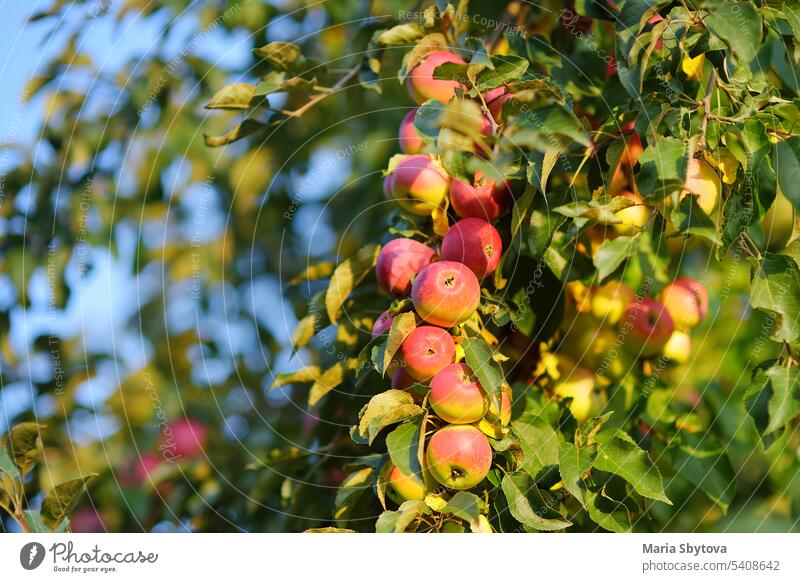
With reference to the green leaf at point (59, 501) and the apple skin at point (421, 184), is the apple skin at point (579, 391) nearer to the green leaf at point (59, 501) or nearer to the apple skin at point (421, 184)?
the apple skin at point (421, 184)

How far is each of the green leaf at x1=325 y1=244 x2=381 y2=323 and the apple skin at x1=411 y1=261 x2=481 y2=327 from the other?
6.2 inches

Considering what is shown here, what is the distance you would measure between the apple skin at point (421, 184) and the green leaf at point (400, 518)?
11.9 inches

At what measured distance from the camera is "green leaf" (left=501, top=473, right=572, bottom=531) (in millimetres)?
655

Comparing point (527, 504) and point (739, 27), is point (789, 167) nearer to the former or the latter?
point (739, 27)

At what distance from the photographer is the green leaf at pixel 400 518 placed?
64cm

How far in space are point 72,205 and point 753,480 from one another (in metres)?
1.37

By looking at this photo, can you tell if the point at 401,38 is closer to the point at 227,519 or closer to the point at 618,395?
the point at 618,395

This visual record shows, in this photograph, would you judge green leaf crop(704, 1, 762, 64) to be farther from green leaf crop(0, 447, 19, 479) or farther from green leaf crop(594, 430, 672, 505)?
green leaf crop(0, 447, 19, 479)

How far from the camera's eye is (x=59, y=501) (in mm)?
791

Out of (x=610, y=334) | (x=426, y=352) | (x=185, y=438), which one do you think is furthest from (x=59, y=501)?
(x=185, y=438)

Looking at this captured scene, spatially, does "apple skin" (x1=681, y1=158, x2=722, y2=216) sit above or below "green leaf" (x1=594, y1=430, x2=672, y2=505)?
above

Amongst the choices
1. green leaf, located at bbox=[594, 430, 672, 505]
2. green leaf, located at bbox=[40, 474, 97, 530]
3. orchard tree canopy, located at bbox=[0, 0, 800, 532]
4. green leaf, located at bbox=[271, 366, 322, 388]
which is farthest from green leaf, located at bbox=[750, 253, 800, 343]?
green leaf, located at bbox=[40, 474, 97, 530]

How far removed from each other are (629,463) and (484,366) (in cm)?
16

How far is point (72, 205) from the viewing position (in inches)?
62.9
